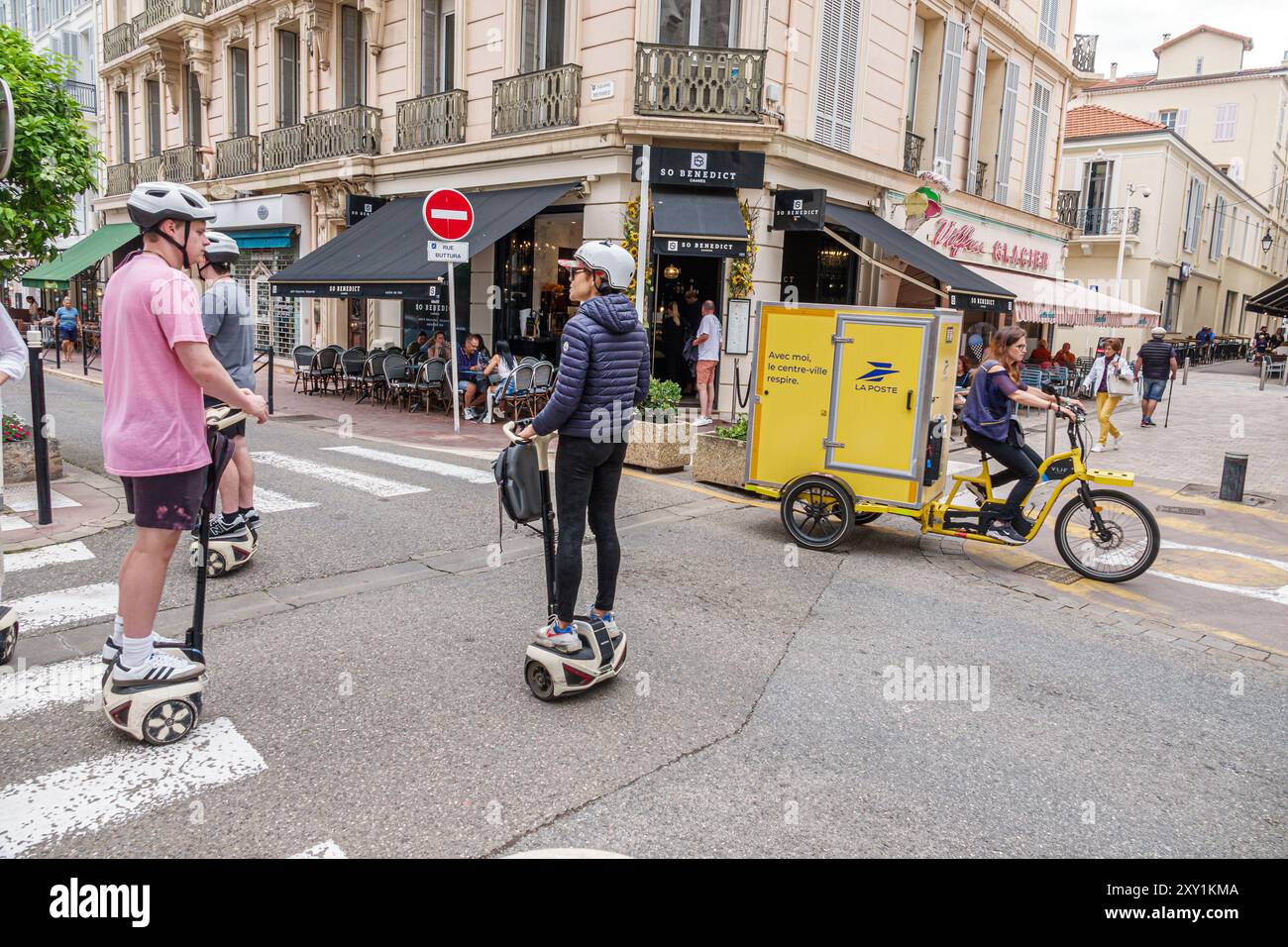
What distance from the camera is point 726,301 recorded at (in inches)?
559

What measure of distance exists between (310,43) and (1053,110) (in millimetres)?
18222

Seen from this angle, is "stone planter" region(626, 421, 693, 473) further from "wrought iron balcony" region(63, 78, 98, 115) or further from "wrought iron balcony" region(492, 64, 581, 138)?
"wrought iron balcony" region(63, 78, 98, 115)

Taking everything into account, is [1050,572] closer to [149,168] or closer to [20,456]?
[20,456]

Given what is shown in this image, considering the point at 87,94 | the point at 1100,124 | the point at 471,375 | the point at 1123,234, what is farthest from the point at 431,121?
the point at 87,94

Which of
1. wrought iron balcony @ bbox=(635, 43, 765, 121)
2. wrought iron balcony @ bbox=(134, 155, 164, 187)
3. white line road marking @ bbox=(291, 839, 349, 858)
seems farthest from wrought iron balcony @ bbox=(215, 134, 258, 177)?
white line road marking @ bbox=(291, 839, 349, 858)

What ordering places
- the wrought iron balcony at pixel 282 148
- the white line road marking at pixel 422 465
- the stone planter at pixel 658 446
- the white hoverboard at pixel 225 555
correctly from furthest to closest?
the wrought iron balcony at pixel 282 148, the stone planter at pixel 658 446, the white line road marking at pixel 422 465, the white hoverboard at pixel 225 555

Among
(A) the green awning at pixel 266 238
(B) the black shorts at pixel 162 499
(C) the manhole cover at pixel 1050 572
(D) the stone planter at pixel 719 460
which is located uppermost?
(A) the green awning at pixel 266 238

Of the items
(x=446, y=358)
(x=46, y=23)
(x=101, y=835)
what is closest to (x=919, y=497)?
(x=101, y=835)

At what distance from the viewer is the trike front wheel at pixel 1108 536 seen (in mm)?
6379

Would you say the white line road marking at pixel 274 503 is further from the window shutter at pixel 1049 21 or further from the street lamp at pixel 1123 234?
the street lamp at pixel 1123 234

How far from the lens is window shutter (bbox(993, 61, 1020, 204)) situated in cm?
2011

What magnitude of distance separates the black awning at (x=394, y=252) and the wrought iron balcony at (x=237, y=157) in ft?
23.6

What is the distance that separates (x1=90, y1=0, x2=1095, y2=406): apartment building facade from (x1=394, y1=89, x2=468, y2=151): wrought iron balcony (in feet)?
0.17

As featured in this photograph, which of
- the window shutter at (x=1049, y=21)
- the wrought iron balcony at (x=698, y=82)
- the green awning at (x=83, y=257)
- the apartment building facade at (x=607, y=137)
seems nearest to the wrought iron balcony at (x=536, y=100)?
the apartment building facade at (x=607, y=137)
